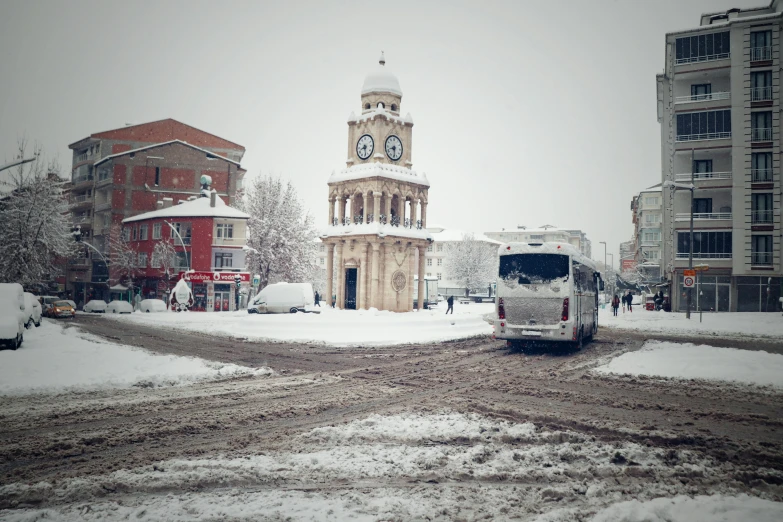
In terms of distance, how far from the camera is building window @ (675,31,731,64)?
4456cm

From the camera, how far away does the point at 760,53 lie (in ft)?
140

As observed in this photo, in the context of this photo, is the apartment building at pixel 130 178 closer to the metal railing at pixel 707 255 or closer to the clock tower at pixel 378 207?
the clock tower at pixel 378 207

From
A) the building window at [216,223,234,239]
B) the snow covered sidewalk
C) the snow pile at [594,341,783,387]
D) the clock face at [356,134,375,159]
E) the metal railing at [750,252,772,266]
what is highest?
the clock face at [356,134,375,159]

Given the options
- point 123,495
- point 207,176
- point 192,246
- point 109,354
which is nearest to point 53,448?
point 123,495

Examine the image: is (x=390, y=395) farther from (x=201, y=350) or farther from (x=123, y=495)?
(x=201, y=350)

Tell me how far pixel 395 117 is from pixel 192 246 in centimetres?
3171

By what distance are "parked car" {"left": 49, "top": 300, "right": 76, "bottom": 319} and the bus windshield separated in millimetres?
36895

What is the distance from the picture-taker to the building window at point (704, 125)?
44.1 meters

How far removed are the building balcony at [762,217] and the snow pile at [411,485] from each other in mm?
43482

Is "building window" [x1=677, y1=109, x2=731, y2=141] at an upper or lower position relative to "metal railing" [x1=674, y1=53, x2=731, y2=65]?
lower

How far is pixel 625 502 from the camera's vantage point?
490 cm

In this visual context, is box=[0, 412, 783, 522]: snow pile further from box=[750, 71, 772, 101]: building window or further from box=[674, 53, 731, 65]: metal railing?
box=[674, 53, 731, 65]: metal railing

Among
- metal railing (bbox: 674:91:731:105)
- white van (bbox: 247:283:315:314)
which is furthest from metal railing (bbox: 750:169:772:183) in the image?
white van (bbox: 247:283:315:314)

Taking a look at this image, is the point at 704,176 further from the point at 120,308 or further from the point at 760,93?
the point at 120,308
